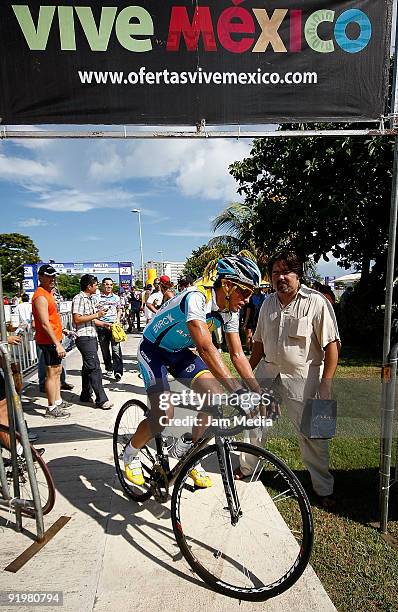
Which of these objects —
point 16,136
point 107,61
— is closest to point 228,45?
point 107,61

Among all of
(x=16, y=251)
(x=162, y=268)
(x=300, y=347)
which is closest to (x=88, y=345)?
(x=300, y=347)

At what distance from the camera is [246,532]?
255 centimetres

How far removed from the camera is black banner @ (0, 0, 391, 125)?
250 centimetres

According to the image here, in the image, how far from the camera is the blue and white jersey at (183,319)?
2398 millimetres

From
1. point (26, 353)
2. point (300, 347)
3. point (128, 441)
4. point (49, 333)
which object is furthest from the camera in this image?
point (26, 353)

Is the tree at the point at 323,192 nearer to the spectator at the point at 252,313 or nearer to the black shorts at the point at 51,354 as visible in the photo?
the spectator at the point at 252,313

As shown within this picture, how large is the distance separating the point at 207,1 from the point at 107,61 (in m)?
0.77

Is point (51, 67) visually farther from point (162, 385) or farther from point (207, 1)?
point (162, 385)

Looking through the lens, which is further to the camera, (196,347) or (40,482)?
(40,482)

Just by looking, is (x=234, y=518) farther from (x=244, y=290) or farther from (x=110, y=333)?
(x=110, y=333)

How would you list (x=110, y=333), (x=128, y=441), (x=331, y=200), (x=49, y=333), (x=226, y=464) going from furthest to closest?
1. (x=331, y=200)
2. (x=110, y=333)
3. (x=49, y=333)
4. (x=128, y=441)
5. (x=226, y=464)

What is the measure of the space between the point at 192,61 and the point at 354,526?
3506 mm

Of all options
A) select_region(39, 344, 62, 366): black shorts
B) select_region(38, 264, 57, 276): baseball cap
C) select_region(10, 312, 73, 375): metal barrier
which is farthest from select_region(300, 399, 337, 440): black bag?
select_region(10, 312, 73, 375): metal barrier

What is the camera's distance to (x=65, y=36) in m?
2.51
